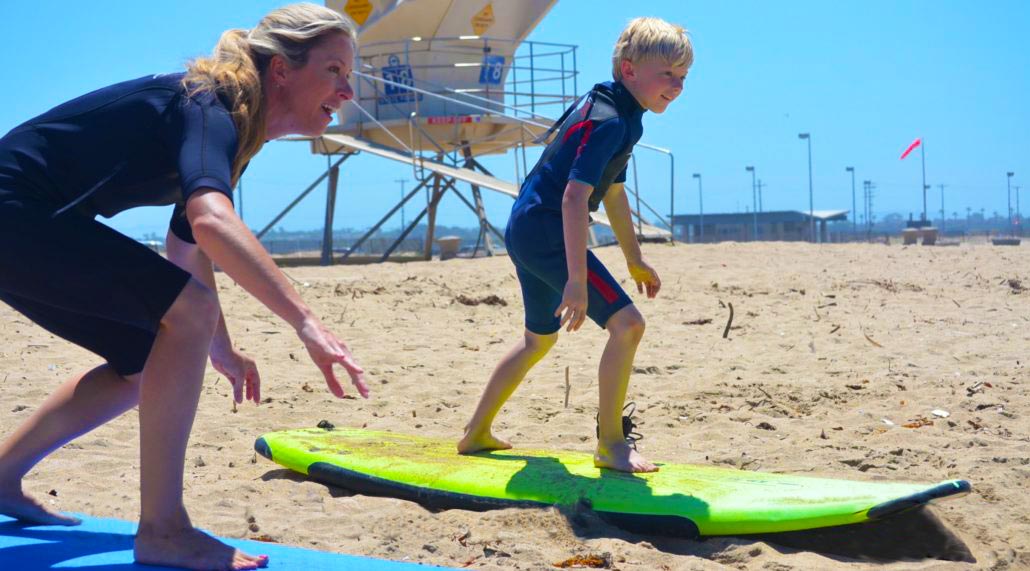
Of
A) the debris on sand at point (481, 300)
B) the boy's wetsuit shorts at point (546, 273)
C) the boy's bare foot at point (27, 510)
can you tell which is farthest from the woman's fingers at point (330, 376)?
the debris on sand at point (481, 300)

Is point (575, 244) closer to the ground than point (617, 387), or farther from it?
farther from it

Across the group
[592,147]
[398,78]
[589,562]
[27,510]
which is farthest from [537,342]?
[398,78]

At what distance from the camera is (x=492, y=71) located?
1600cm

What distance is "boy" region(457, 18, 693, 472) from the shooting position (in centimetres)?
357

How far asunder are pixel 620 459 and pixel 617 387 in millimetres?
272

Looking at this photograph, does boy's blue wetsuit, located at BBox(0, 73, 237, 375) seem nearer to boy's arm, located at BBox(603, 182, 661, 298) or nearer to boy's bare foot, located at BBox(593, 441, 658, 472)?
boy's bare foot, located at BBox(593, 441, 658, 472)

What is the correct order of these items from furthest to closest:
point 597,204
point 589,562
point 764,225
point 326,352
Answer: point 764,225 < point 597,204 < point 589,562 < point 326,352

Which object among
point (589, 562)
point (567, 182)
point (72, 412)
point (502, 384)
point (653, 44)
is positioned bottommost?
point (589, 562)

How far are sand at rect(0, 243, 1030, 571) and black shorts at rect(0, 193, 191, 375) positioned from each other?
1.06 meters

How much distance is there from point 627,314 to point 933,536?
4.02ft

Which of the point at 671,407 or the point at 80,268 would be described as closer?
the point at 80,268

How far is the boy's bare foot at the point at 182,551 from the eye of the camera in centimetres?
252

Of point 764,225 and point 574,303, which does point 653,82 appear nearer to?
point 574,303

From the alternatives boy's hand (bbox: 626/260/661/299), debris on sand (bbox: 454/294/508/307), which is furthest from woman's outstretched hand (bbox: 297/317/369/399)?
debris on sand (bbox: 454/294/508/307)
